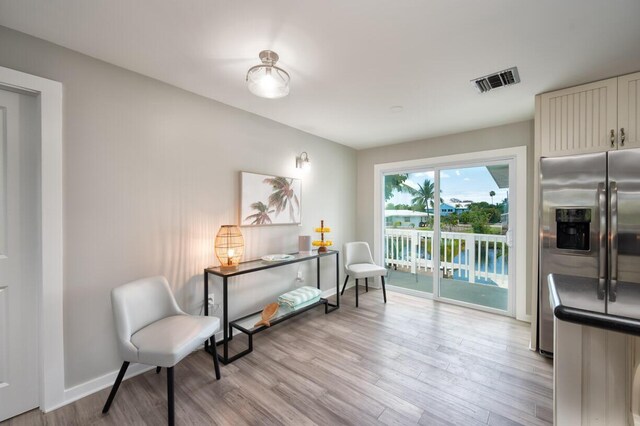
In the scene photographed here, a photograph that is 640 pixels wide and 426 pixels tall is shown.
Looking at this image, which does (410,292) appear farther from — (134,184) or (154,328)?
(134,184)

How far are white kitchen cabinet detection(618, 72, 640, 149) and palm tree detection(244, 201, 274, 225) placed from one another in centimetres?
320

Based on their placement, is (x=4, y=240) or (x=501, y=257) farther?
(x=501, y=257)

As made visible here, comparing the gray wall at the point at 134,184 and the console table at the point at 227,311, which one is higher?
the gray wall at the point at 134,184

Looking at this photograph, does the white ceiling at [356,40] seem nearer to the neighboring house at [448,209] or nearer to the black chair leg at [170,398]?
the neighboring house at [448,209]

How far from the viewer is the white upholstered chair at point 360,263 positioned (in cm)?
355

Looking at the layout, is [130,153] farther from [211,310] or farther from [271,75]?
[211,310]

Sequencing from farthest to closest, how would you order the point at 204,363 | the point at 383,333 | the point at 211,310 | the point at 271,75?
1. the point at 383,333
2. the point at 211,310
3. the point at 204,363
4. the point at 271,75

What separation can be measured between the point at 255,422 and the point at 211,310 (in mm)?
1171

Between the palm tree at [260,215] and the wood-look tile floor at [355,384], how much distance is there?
1205 mm

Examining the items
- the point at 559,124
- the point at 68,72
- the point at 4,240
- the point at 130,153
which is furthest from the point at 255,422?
the point at 559,124

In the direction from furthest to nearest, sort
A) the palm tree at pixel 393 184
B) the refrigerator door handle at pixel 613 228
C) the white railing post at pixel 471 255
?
1. the palm tree at pixel 393 184
2. the white railing post at pixel 471 255
3. the refrigerator door handle at pixel 613 228

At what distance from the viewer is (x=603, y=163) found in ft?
6.66

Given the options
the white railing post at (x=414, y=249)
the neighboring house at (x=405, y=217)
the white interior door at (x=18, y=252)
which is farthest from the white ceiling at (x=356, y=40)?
the white railing post at (x=414, y=249)

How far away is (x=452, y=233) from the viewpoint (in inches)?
148
